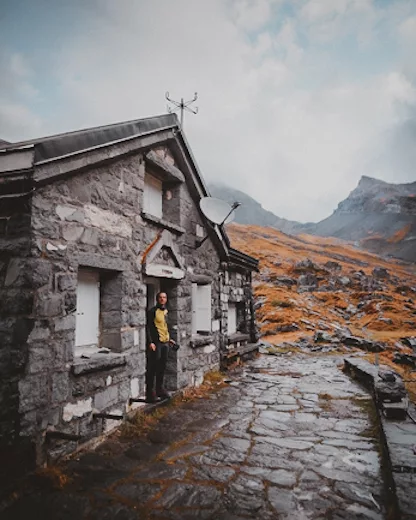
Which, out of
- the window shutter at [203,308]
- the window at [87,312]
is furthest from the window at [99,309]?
the window shutter at [203,308]

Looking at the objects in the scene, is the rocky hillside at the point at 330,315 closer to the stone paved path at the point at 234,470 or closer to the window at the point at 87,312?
the stone paved path at the point at 234,470

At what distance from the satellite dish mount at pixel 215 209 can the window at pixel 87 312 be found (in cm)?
304

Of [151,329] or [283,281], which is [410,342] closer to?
[151,329]

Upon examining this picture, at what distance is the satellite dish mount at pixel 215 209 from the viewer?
7.36 m

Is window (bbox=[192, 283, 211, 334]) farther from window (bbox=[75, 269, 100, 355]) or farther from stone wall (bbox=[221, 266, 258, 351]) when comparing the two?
window (bbox=[75, 269, 100, 355])

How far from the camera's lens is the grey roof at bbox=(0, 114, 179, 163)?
3.73 m

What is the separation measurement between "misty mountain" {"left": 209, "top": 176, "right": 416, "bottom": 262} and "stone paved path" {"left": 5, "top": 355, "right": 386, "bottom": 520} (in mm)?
64760

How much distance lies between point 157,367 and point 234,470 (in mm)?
2470

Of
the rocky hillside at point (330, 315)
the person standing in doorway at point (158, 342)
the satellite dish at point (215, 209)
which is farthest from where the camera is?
the rocky hillside at point (330, 315)

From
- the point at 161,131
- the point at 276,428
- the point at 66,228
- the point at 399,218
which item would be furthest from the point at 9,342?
the point at 399,218

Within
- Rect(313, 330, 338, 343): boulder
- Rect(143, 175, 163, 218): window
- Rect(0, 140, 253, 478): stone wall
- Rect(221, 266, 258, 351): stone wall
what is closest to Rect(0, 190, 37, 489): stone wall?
Rect(0, 140, 253, 478): stone wall

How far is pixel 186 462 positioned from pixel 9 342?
7.51 feet

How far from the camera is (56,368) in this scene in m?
3.84

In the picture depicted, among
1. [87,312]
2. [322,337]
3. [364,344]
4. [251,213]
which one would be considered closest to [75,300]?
[87,312]
